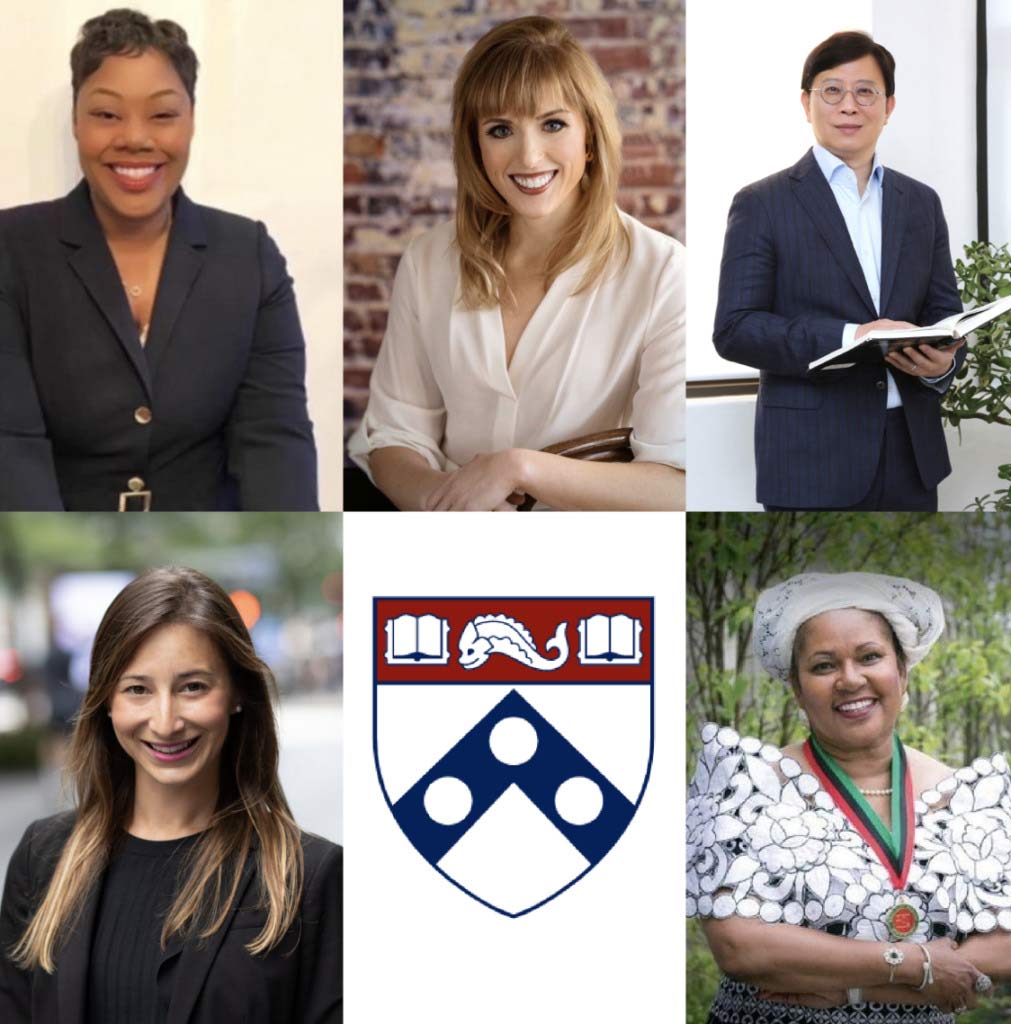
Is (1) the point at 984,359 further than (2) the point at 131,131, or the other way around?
(1) the point at 984,359

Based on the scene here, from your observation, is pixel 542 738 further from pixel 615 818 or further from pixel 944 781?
pixel 944 781

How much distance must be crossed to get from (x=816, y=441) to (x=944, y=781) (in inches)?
32.5

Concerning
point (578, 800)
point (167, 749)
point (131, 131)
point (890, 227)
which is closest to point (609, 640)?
point (578, 800)

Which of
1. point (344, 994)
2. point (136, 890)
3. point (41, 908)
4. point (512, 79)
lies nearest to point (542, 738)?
point (344, 994)

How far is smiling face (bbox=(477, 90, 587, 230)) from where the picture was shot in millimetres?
3414

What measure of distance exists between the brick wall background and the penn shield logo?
35.1 inches

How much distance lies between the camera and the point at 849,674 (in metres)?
3.59

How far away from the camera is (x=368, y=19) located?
3439 mm

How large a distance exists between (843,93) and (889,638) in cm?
120

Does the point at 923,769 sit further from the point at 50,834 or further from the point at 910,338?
the point at 50,834

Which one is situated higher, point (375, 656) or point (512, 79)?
point (512, 79)

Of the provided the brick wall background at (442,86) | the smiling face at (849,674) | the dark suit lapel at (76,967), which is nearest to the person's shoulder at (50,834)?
the dark suit lapel at (76,967)

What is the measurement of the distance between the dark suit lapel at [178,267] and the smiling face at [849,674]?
1.54 m

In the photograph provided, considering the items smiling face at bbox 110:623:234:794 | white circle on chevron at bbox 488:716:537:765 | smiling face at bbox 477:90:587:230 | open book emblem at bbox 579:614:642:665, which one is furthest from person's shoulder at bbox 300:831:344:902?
smiling face at bbox 477:90:587:230
